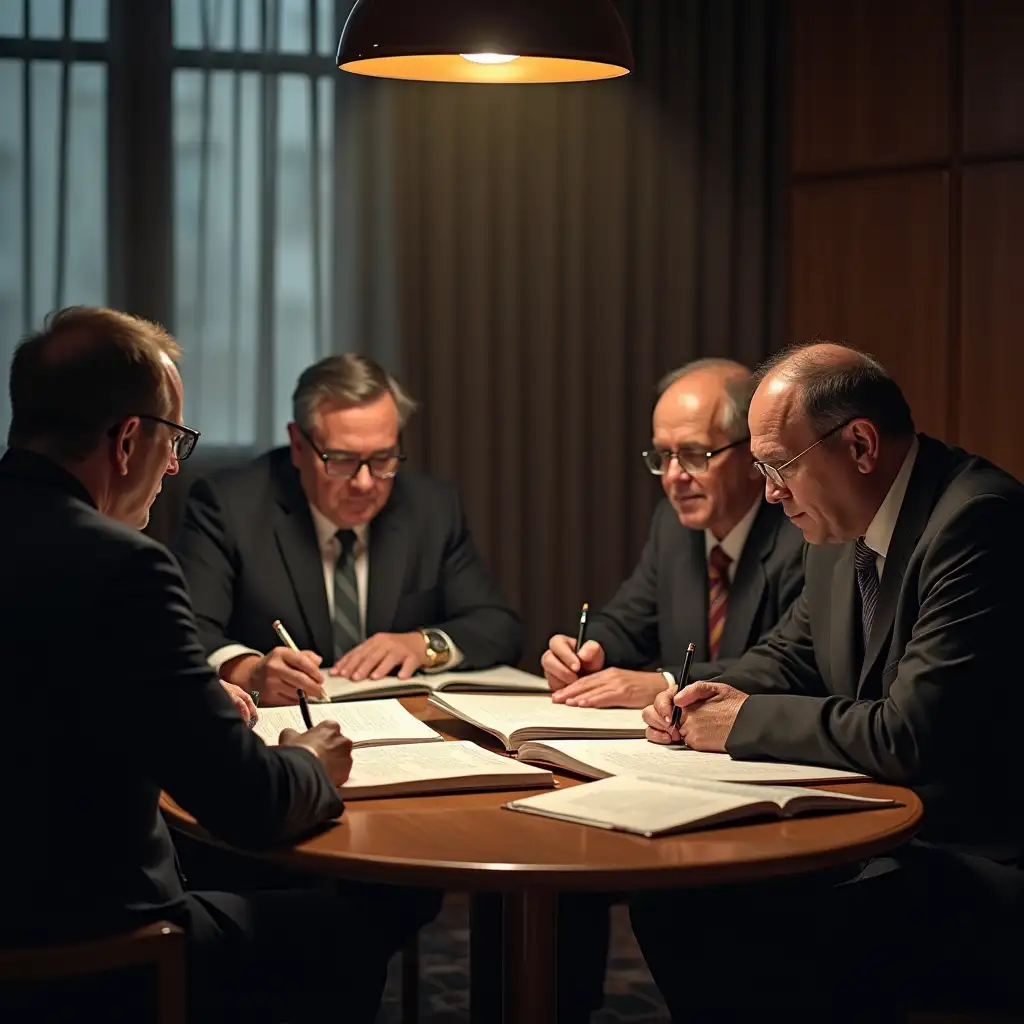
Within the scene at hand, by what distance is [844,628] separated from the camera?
2.55 m

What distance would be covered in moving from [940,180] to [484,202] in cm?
146

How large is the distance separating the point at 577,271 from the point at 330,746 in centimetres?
320

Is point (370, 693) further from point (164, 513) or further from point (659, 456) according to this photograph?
point (164, 513)

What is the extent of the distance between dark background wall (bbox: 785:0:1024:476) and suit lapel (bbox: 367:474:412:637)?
1709mm

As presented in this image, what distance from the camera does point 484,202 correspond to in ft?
16.1

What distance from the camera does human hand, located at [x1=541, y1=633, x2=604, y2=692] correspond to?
3.06 m

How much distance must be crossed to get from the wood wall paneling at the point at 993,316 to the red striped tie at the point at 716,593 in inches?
55.8

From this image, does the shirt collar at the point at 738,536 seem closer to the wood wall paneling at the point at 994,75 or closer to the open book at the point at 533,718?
the open book at the point at 533,718

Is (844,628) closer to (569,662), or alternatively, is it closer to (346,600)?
(569,662)

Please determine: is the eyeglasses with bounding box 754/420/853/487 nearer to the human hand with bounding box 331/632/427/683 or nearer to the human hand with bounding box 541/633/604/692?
the human hand with bounding box 541/633/604/692

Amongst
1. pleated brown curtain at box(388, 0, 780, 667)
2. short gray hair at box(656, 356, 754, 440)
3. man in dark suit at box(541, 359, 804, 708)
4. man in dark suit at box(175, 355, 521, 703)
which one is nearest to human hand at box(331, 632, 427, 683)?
man in dark suit at box(175, 355, 521, 703)

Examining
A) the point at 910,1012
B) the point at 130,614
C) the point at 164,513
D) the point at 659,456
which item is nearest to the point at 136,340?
the point at 130,614

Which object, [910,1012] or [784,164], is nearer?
[910,1012]

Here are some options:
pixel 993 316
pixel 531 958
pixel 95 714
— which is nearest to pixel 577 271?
pixel 993 316
